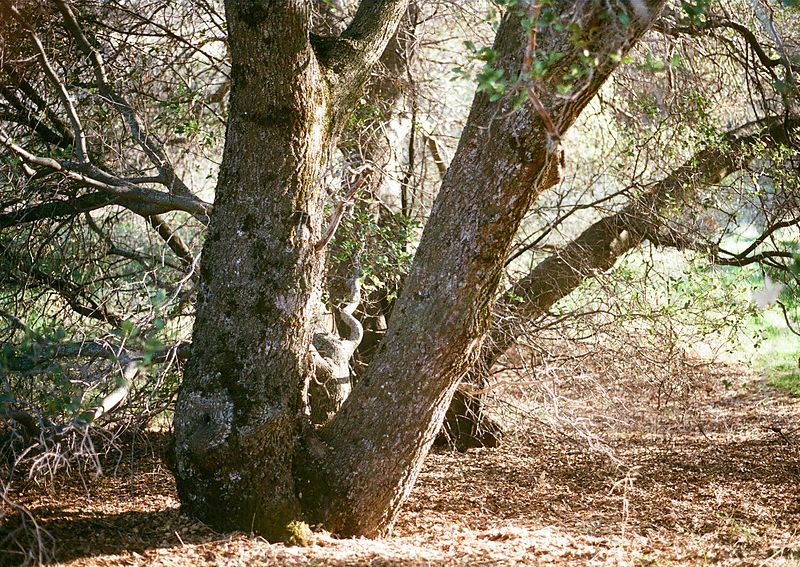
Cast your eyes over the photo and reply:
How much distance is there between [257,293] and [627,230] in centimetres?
383

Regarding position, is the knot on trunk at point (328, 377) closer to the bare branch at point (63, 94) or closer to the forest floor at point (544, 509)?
the forest floor at point (544, 509)

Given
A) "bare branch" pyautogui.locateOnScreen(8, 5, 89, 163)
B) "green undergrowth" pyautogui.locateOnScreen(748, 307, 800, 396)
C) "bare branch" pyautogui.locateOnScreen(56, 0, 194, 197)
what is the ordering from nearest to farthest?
"bare branch" pyautogui.locateOnScreen(8, 5, 89, 163)
"bare branch" pyautogui.locateOnScreen(56, 0, 194, 197)
"green undergrowth" pyautogui.locateOnScreen(748, 307, 800, 396)

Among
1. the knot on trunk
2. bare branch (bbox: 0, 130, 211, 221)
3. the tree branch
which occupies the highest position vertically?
the tree branch

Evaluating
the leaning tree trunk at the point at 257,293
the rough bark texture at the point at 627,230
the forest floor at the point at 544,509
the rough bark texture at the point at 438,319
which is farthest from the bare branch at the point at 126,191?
the rough bark texture at the point at 627,230

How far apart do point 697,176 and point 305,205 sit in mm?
3517

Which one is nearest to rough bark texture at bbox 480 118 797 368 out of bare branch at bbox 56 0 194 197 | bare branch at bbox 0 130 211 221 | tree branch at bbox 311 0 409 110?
tree branch at bbox 311 0 409 110

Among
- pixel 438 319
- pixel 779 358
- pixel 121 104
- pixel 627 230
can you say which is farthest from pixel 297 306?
Result: pixel 779 358

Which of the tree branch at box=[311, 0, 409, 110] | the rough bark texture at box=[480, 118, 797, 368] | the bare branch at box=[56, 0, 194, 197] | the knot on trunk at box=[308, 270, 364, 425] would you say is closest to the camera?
the tree branch at box=[311, 0, 409, 110]

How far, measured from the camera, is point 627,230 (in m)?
6.71

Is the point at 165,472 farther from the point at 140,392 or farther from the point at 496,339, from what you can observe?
the point at 496,339

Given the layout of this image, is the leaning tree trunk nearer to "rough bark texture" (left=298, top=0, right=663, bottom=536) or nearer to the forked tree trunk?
the forked tree trunk

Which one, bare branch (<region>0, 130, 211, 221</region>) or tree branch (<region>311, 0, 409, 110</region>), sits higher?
tree branch (<region>311, 0, 409, 110</region>)

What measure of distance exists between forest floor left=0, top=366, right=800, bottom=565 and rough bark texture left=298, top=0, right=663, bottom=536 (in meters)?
0.29

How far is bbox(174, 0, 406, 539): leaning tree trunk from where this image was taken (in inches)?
152
